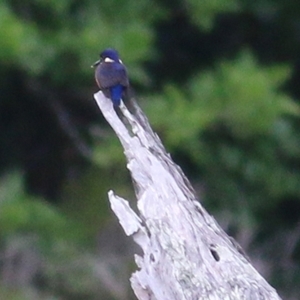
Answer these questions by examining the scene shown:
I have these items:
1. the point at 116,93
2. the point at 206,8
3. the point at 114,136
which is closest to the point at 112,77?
the point at 116,93

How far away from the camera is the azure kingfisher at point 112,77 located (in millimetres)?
3418

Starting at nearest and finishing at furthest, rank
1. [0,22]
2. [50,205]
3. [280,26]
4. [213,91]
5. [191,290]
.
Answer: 1. [191,290]
2. [0,22]
3. [213,91]
4. [50,205]
5. [280,26]

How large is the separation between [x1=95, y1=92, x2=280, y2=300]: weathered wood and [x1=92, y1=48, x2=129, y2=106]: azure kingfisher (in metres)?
0.44

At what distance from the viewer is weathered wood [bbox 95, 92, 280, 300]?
2727mm

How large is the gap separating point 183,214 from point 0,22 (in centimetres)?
220

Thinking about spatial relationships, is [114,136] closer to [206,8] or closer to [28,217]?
[28,217]

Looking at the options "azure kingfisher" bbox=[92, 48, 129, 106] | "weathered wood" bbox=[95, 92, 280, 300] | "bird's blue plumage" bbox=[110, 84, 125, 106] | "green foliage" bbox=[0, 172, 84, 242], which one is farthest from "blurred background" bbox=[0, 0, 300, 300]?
"weathered wood" bbox=[95, 92, 280, 300]

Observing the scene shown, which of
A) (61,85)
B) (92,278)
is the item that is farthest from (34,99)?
(92,278)

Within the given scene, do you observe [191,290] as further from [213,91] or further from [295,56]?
[295,56]

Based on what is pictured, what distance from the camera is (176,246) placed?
9.09ft

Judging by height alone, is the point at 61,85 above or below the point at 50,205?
above

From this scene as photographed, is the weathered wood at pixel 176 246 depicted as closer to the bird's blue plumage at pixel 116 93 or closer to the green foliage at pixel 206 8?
the bird's blue plumage at pixel 116 93

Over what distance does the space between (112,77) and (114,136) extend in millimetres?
1668

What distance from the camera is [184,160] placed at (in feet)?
19.4
